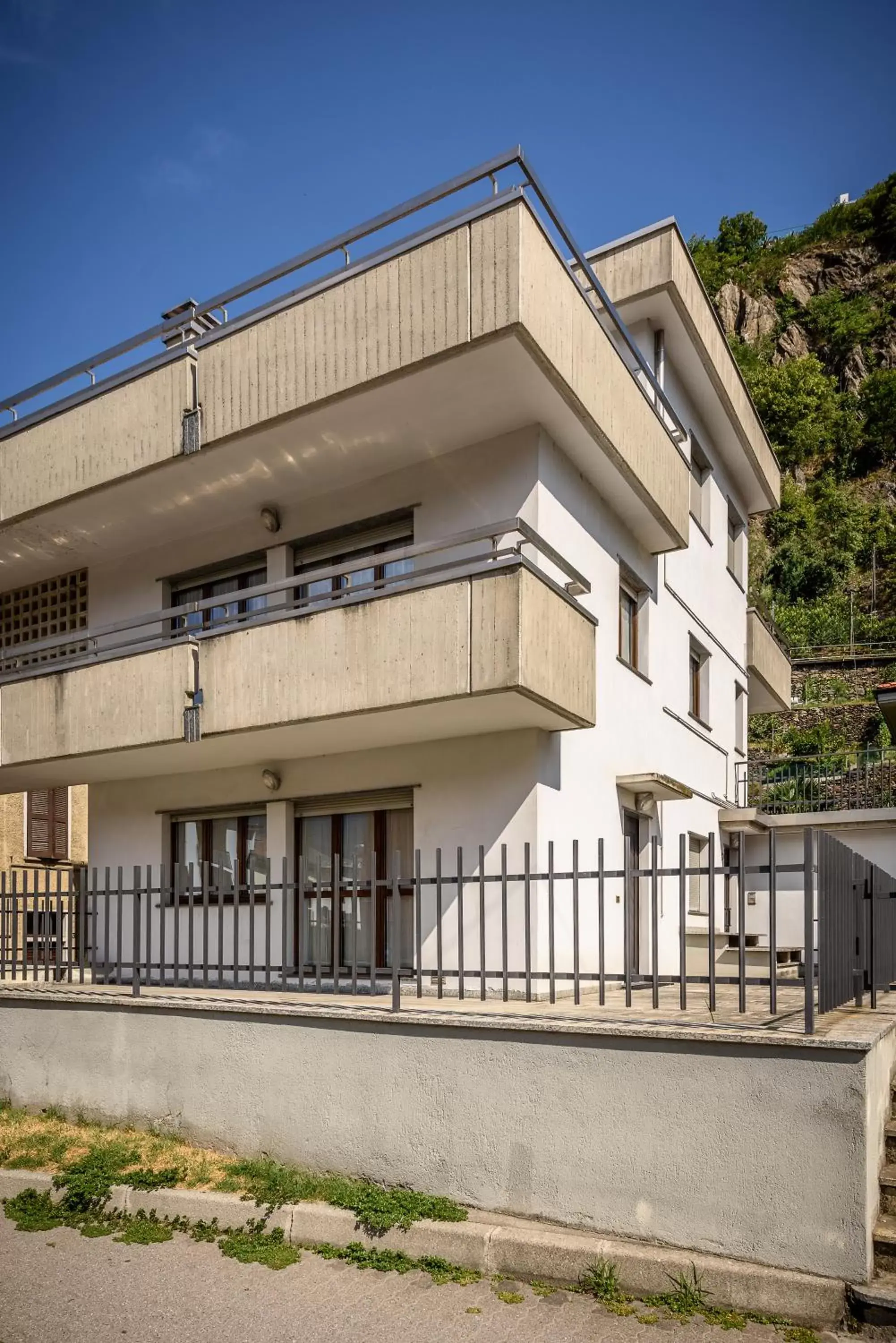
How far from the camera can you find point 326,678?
10.2 meters

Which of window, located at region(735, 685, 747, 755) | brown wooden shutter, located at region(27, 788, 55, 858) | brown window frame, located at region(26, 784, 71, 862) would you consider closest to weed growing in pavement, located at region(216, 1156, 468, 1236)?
window, located at region(735, 685, 747, 755)

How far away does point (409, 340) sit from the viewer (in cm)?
954

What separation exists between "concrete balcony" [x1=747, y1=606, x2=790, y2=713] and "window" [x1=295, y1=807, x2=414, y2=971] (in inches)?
392

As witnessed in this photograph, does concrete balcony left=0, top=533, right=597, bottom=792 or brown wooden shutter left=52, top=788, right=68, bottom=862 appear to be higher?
concrete balcony left=0, top=533, right=597, bottom=792

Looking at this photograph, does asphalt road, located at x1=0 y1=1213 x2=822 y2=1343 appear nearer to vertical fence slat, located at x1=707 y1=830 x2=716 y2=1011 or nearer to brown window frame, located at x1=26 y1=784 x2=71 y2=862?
vertical fence slat, located at x1=707 y1=830 x2=716 y2=1011

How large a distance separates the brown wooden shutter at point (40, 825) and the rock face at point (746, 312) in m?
55.7

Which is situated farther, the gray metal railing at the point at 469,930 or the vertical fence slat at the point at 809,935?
the gray metal railing at the point at 469,930

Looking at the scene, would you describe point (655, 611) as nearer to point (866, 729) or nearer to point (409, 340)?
point (409, 340)

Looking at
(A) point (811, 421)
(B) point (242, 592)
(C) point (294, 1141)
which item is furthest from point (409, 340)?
(A) point (811, 421)

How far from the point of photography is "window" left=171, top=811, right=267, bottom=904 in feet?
41.8

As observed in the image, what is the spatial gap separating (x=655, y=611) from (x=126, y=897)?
8.25 metres

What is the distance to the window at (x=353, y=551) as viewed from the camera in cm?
1159

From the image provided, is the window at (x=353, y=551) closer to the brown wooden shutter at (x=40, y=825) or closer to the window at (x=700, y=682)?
the window at (x=700, y=682)

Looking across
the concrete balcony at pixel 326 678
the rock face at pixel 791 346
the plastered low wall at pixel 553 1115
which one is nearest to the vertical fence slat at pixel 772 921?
the plastered low wall at pixel 553 1115
